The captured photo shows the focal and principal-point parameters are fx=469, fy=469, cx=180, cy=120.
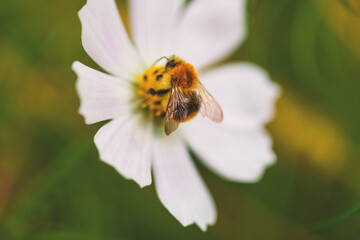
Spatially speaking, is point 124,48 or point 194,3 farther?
point 194,3

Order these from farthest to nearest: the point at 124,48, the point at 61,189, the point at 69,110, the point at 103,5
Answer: the point at 69,110 → the point at 61,189 → the point at 124,48 → the point at 103,5

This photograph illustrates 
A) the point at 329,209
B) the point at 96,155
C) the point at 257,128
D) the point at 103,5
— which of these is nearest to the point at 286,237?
the point at 329,209

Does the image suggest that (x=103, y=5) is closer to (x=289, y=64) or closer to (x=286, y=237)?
(x=289, y=64)

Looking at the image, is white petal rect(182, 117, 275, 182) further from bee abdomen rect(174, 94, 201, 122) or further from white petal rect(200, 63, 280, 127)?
bee abdomen rect(174, 94, 201, 122)

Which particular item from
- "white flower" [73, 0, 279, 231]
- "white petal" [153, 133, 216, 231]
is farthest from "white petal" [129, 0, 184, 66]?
"white petal" [153, 133, 216, 231]

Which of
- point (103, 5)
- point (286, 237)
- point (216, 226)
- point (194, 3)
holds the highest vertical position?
point (103, 5)

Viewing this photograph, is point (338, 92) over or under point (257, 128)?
under

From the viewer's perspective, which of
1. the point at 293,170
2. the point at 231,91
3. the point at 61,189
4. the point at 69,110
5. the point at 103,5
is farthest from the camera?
the point at 293,170

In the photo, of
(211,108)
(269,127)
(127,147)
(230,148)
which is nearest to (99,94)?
Result: (127,147)
